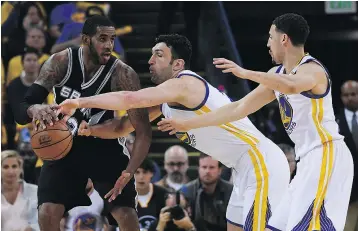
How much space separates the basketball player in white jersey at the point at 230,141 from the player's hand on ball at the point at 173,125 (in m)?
0.16

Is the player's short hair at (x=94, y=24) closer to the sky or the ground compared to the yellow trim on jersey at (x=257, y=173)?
closer to the sky

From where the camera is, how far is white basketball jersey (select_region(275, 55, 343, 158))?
17.9 ft

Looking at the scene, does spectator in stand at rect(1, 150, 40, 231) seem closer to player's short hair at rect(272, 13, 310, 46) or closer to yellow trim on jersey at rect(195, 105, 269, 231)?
yellow trim on jersey at rect(195, 105, 269, 231)

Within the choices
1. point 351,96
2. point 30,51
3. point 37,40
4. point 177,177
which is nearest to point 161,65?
point 177,177

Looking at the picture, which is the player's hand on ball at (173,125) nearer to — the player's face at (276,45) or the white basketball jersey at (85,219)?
the player's face at (276,45)

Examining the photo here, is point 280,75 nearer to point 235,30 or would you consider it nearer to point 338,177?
point 338,177

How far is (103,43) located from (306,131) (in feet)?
6.03

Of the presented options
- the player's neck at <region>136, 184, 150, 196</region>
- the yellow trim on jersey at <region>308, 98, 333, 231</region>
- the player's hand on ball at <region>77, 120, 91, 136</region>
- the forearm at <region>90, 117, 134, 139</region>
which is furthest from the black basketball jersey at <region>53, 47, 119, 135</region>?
the player's neck at <region>136, 184, 150, 196</region>

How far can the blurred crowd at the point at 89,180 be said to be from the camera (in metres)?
8.38

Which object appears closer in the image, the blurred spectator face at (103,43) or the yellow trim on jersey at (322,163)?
the yellow trim on jersey at (322,163)

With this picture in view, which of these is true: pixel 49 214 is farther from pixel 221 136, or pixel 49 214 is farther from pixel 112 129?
pixel 221 136

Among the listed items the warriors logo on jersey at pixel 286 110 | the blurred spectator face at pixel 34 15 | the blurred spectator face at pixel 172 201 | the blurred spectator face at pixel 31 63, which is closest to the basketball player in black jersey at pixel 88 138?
the warriors logo on jersey at pixel 286 110

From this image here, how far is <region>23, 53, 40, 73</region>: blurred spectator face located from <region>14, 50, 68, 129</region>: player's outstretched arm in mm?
3859

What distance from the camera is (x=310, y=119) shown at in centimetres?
547
